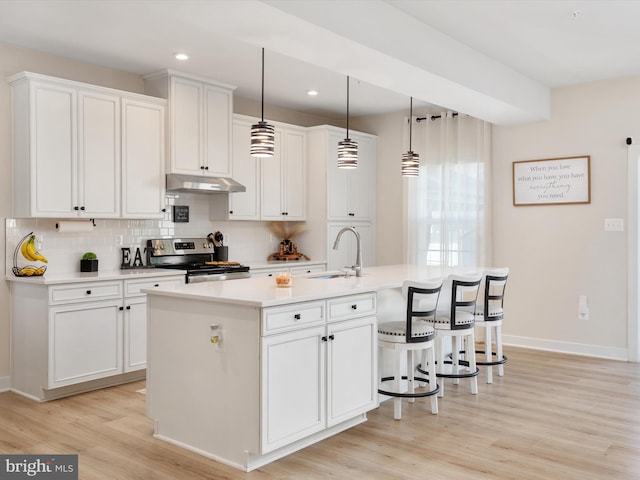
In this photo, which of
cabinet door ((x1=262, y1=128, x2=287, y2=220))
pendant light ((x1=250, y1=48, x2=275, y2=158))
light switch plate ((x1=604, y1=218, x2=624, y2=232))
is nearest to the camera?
pendant light ((x1=250, y1=48, x2=275, y2=158))

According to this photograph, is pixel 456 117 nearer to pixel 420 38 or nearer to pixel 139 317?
pixel 420 38

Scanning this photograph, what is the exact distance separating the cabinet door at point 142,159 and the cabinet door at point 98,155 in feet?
0.25

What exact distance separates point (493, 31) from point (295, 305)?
2.71 m

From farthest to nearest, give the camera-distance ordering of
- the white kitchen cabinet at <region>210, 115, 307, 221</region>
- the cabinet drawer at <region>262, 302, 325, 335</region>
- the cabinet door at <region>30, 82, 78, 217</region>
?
the white kitchen cabinet at <region>210, 115, 307, 221</region> → the cabinet door at <region>30, 82, 78, 217</region> → the cabinet drawer at <region>262, 302, 325, 335</region>

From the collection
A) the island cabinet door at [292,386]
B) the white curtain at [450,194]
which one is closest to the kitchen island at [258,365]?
the island cabinet door at [292,386]

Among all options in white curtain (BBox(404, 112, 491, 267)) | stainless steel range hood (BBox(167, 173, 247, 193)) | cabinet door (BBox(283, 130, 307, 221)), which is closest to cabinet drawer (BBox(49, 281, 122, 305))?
stainless steel range hood (BBox(167, 173, 247, 193))

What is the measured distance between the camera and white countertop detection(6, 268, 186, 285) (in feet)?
14.1

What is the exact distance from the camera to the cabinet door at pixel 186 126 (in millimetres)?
5273

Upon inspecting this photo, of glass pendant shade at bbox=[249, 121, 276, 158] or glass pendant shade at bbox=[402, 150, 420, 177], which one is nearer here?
glass pendant shade at bbox=[249, 121, 276, 158]

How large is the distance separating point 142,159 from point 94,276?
1.17 metres

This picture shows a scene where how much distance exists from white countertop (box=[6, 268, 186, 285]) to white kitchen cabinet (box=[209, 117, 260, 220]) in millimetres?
1076

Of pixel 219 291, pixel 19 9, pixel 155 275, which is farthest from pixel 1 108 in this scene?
pixel 219 291

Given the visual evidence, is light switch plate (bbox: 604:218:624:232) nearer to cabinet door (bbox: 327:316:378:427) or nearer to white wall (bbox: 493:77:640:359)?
white wall (bbox: 493:77:640:359)

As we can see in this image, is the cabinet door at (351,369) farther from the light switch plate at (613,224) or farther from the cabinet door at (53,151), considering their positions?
the light switch plate at (613,224)
